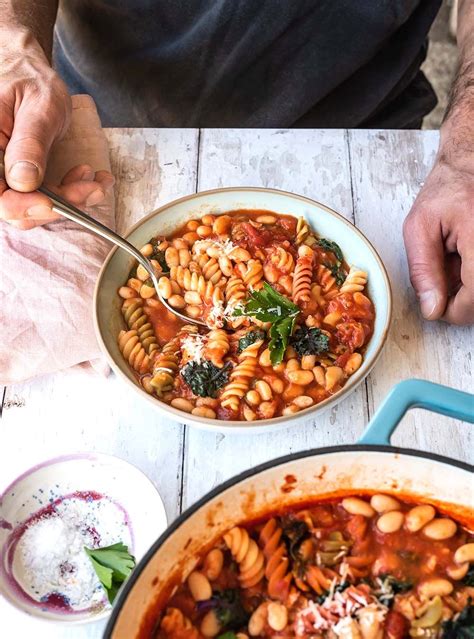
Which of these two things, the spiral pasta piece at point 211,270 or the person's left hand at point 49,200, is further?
the spiral pasta piece at point 211,270

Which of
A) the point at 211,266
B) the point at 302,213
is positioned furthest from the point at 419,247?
the point at 211,266

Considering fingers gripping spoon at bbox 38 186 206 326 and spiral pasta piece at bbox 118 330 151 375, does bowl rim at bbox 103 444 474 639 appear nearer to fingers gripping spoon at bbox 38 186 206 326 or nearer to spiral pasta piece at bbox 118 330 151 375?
spiral pasta piece at bbox 118 330 151 375

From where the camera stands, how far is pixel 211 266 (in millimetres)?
1972

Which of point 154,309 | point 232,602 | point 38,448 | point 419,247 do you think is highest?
point 419,247

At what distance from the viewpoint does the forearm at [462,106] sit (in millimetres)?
2152

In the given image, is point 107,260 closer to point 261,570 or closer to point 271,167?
point 271,167

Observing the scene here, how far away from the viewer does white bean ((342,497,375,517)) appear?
142 cm

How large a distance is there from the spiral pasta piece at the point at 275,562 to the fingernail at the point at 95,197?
3.52 feet

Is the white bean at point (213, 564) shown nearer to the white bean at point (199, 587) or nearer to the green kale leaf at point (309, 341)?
the white bean at point (199, 587)

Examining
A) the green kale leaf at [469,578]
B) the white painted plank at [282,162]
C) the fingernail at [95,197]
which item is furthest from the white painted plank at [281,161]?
the green kale leaf at [469,578]

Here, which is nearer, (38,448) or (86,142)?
(38,448)

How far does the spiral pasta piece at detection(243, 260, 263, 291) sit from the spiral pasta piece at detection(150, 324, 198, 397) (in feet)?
0.62

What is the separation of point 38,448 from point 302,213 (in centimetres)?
91

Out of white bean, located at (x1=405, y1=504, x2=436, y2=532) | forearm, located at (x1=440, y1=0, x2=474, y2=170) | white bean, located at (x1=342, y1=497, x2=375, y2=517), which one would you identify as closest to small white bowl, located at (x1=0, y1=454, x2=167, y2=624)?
white bean, located at (x1=342, y1=497, x2=375, y2=517)
